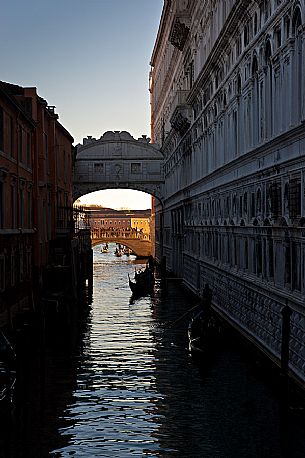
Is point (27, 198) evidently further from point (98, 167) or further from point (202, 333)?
point (98, 167)

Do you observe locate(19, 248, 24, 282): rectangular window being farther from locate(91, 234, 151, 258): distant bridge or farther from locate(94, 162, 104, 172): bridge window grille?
locate(91, 234, 151, 258): distant bridge

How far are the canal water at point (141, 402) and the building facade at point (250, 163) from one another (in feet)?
3.94

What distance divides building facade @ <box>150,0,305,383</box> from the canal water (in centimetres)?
120

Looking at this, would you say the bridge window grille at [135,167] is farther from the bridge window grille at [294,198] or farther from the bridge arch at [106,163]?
the bridge window grille at [294,198]

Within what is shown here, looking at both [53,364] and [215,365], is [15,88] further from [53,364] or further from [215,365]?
[215,365]

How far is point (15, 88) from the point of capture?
29188 millimetres

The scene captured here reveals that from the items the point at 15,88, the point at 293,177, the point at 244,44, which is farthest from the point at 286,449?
the point at 15,88

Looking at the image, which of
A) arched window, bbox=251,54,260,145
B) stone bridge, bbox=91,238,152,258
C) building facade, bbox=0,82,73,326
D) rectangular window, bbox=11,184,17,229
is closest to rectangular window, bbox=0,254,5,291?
building facade, bbox=0,82,73,326

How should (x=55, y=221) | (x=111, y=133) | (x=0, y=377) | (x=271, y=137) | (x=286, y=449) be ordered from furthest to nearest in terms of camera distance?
(x=111, y=133) → (x=55, y=221) → (x=271, y=137) → (x=0, y=377) → (x=286, y=449)

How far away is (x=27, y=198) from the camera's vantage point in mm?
26031

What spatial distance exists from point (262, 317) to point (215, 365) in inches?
69.0

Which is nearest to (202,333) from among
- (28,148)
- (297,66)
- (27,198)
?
(297,66)

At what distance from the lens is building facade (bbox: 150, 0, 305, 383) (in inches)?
562

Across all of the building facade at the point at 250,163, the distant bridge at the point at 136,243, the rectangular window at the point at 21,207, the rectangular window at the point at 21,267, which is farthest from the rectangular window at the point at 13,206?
the distant bridge at the point at 136,243
